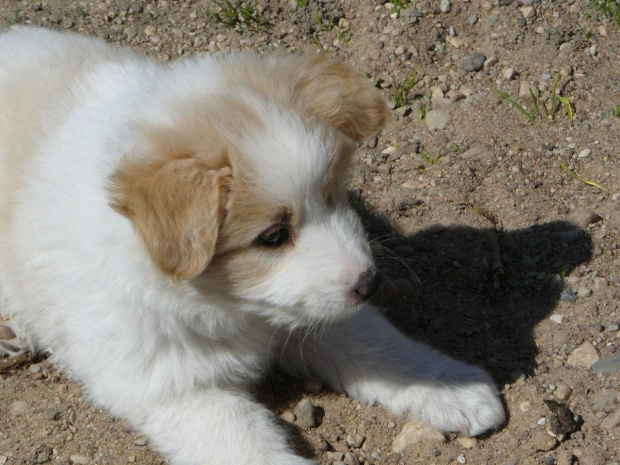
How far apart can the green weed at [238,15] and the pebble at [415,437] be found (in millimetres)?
3465

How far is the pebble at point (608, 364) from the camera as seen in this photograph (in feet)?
12.3

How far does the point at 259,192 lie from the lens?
2881 millimetres

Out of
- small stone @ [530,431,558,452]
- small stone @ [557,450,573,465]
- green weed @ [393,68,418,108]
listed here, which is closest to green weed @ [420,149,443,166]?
green weed @ [393,68,418,108]

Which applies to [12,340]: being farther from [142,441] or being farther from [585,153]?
[585,153]

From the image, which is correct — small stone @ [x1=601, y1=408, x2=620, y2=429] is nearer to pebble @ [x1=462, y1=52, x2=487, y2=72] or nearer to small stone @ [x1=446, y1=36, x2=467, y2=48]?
pebble @ [x1=462, y1=52, x2=487, y2=72]

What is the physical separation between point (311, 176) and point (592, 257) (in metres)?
2.12

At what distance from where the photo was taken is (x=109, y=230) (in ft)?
9.99

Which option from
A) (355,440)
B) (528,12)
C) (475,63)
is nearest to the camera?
(355,440)

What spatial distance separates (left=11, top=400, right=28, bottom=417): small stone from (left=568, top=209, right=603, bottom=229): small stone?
3101mm

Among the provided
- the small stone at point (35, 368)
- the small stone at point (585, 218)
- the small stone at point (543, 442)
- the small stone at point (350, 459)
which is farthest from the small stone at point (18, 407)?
the small stone at point (585, 218)

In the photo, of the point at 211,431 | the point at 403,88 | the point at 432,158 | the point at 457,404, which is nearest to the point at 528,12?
the point at 403,88

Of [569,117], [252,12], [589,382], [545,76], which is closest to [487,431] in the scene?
[589,382]

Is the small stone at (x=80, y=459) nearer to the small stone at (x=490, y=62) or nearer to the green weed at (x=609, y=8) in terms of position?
the small stone at (x=490, y=62)

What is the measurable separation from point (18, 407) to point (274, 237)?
73.2 inches
